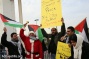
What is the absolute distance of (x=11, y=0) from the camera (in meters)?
19.0

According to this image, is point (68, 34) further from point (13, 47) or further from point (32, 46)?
point (13, 47)

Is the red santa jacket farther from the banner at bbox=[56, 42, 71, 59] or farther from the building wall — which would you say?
the building wall

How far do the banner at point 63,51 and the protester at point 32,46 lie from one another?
0.78 m

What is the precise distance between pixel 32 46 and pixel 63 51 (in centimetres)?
112

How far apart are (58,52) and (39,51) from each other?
0.77 m

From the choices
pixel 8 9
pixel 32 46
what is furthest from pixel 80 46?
pixel 8 9

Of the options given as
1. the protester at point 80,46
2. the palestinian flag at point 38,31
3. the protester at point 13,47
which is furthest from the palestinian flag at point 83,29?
the protester at point 13,47

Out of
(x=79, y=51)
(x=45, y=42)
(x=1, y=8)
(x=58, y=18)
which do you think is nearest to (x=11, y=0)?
(x=1, y=8)

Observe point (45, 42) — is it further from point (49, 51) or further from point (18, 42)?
point (18, 42)

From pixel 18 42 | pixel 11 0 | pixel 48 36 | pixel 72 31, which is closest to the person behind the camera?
pixel 72 31

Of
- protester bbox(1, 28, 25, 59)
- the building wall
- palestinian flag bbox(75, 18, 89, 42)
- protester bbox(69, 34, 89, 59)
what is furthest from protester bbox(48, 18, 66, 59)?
the building wall

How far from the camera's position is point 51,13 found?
25.2 feet

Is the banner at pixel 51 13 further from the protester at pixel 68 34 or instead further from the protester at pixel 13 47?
the protester at pixel 13 47

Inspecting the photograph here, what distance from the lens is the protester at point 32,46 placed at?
7.73 m
